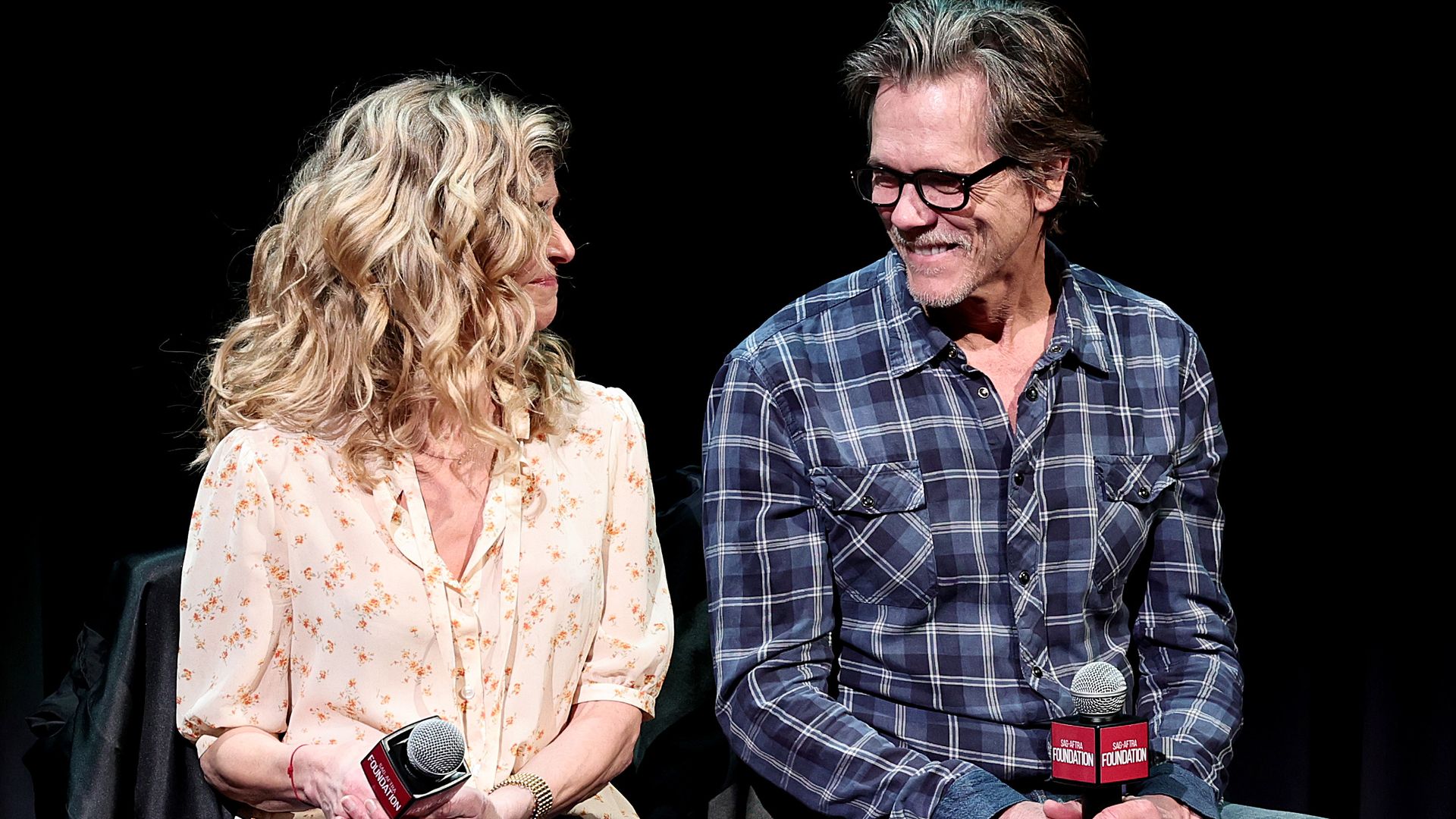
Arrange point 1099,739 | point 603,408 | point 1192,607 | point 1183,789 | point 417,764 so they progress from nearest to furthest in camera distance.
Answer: point 417,764 < point 1099,739 < point 1183,789 < point 603,408 < point 1192,607

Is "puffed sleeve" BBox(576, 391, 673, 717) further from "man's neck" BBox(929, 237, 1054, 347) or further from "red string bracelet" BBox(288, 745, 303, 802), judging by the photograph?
"man's neck" BBox(929, 237, 1054, 347)

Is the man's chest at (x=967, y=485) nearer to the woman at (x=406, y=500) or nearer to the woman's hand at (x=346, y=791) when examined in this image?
the woman at (x=406, y=500)

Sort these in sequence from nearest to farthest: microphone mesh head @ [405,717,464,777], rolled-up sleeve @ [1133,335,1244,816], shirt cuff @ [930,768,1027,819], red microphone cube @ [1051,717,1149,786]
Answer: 1. microphone mesh head @ [405,717,464,777]
2. red microphone cube @ [1051,717,1149,786]
3. shirt cuff @ [930,768,1027,819]
4. rolled-up sleeve @ [1133,335,1244,816]

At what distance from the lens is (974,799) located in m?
1.84

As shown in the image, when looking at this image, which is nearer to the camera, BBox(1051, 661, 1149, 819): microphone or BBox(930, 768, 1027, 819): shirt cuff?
BBox(1051, 661, 1149, 819): microphone

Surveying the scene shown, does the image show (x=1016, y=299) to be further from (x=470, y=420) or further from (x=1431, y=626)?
(x=1431, y=626)

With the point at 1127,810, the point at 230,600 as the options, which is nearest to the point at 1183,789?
the point at 1127,810

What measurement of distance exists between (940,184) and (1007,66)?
20cm

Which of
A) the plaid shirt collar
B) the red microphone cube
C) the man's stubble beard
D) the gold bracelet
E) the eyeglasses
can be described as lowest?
the gold bracelet

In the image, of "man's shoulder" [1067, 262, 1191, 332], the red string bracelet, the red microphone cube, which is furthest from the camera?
"man's shoulder" [1067, 262, 1191, 332]

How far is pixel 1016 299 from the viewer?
2143 millimetres

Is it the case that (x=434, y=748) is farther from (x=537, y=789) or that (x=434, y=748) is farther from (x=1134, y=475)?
(x=1134, y=475)

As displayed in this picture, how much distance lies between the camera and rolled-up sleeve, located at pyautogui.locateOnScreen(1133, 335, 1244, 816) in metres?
2.04

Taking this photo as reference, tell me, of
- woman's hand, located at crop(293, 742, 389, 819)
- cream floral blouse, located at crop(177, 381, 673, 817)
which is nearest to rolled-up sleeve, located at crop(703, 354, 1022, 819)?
cream floral blouse, located at crop(177, 381, 673, 817)
